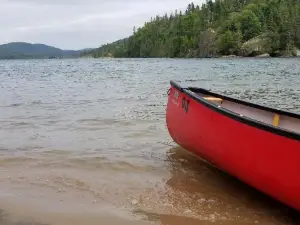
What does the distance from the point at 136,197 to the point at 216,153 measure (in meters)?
1.39

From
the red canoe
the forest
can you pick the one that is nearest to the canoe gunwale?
the red canoe

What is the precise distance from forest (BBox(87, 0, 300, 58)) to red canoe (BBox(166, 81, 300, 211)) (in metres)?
92.9

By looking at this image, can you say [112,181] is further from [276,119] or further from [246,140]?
[276,119]

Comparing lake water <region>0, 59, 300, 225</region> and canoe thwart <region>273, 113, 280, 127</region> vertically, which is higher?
canoe thwart <region>273, 113, 280, 127</region>

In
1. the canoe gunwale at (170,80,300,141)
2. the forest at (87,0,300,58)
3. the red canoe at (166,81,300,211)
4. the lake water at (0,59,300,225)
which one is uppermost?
the forest at (87,0,300,58)

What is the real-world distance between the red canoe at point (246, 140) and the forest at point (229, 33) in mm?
92947

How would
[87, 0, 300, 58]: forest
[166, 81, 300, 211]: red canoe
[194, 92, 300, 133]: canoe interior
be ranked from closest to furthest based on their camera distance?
[166, 81, 300, 211]: red canoe → [194, 92, 300, 133]: canoe interior → [87, 0, 300, 58]: forest

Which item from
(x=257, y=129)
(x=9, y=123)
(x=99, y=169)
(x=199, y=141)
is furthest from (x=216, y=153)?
(x=9, y=123)

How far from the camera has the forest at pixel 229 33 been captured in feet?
329

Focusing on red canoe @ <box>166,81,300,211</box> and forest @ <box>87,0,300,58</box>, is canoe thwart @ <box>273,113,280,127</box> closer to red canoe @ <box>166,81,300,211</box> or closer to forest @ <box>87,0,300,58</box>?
red canoe @ <box>166,81,300,211</box>

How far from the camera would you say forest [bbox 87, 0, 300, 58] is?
100250 mm

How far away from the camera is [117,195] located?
6.04 metres

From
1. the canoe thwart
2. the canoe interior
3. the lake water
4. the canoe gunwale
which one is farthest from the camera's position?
the canoe thwart

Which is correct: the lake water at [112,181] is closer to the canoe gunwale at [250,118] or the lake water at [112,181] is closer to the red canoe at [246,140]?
the red canoe at [246,140]
